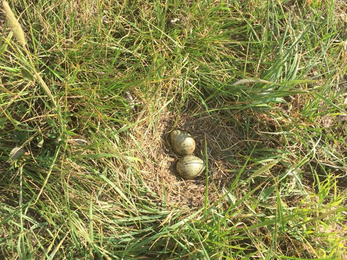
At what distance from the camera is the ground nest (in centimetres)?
219

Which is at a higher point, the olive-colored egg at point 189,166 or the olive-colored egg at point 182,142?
the olive-colored egg at point 182,142

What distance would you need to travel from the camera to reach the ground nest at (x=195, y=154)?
2.19 m

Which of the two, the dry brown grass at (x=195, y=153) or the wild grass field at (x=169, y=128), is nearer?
the wild grass field at (x=169, y=128)

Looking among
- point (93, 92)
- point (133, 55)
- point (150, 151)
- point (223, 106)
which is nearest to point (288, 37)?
point (223, 106)

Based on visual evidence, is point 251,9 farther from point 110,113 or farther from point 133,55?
point 110,113

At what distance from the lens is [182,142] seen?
Answer: 7.18 feet

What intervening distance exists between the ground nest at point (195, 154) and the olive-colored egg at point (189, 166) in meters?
0.06

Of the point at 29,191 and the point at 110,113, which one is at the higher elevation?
the point at 110,113

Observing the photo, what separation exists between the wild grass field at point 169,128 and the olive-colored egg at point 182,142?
7cm

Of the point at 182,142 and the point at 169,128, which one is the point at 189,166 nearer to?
the point at 182,142

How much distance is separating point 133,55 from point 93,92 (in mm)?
353

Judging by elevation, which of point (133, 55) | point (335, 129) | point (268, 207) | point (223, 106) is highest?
point (133, 55)

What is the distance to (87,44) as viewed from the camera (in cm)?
206

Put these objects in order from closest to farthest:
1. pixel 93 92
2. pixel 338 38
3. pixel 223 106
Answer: pixel 93 92 → pixel 223 106 → pixel 338 38
